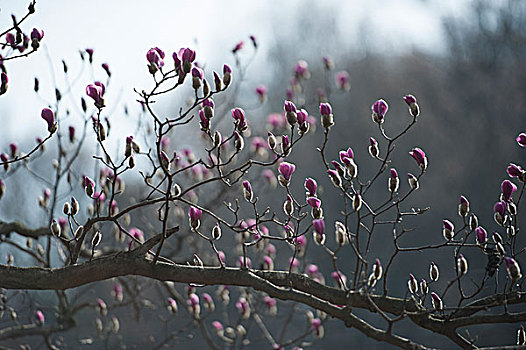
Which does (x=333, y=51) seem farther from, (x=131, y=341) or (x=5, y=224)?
(x=5, y=224)

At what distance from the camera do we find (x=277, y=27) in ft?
45.5

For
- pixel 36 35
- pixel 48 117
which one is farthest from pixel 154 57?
pixel 36 35

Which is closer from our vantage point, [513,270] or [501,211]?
[513,270]

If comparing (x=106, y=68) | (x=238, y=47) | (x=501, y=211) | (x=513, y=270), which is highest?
(x=238, y=47)

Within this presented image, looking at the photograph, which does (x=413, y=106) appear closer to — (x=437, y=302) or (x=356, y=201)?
(x=356, y=201)

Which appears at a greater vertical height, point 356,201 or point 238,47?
point 238,47

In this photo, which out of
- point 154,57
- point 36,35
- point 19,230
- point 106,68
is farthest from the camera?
point 19,230

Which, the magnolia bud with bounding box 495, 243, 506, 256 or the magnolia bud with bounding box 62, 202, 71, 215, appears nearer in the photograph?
the magnolia bud with bounding box 495, 243, 506, 256

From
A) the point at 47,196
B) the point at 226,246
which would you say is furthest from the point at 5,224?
the point at 226,246

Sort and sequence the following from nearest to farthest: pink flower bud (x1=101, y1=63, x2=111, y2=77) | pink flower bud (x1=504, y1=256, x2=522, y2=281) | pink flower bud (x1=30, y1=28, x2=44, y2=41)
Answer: pink flower bud (x1=504, y1=256, x2=522, y2=281)
pink flower bud (x1=30, y1=28, x2=44, y2=41)
pink flower bud (x1=101, y1=63, x2=111, y2=77)

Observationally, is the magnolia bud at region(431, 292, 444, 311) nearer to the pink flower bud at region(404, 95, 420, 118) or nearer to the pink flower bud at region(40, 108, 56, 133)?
the pink flower bud at region(404, 95, 420, 118)

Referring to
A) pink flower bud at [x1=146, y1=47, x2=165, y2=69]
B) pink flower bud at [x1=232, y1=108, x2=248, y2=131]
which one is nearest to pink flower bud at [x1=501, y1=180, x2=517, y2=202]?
pink flower bud at [x1=232, y1=108, x2=248, y2=131]

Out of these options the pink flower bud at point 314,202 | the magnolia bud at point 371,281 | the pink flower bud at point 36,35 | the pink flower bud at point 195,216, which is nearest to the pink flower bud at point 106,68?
the pink flower bud at point 36,35

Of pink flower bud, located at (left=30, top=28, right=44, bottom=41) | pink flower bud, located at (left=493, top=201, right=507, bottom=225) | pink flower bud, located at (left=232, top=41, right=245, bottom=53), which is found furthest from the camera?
pink flower bud, located at (left=232, top=41, right=245, bottom=53)
